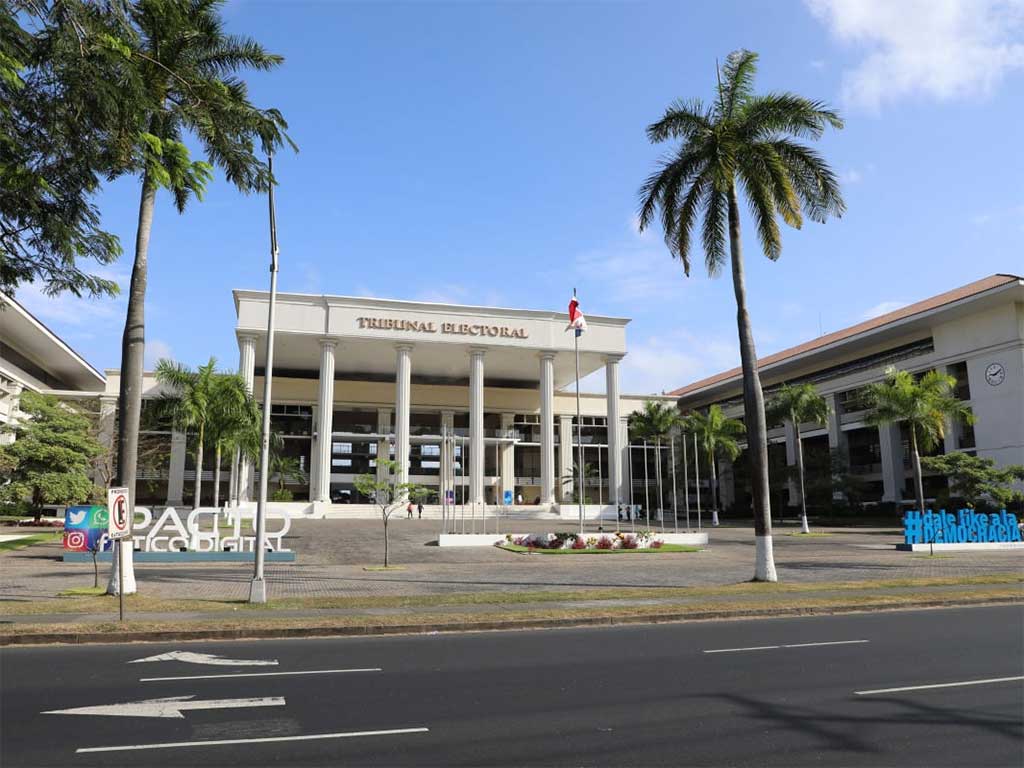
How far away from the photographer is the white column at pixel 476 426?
58709 millimetres


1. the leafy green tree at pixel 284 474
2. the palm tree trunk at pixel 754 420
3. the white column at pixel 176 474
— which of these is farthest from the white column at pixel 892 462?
the white column at pixel 176 474

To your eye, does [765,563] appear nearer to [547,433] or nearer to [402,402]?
[547,433]

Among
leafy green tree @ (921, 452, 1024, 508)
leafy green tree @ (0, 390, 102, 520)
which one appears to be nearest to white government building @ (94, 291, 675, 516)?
leafy green tree @ (0, 390, 102, 520)

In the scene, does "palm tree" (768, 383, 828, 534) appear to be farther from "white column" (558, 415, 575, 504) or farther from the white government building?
"white column" (558, 415, 575, 504)

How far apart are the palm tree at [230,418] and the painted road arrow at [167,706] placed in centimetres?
3534

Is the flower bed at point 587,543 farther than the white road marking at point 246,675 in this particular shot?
Yes

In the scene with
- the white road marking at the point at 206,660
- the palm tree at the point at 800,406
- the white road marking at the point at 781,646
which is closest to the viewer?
the white road marking at the point at 206,660

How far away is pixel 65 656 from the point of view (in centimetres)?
1122

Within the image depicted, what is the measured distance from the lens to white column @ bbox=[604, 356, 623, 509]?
61075 mm

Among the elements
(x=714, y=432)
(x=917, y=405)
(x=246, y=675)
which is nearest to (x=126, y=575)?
(x=246, y=675)

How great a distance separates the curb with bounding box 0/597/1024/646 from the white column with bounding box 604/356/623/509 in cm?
4143

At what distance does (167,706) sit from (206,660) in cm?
323

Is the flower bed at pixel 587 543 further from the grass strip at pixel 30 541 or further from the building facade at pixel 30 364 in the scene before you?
the building facade at pixel 30 364

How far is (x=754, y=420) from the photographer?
74.2 feet
